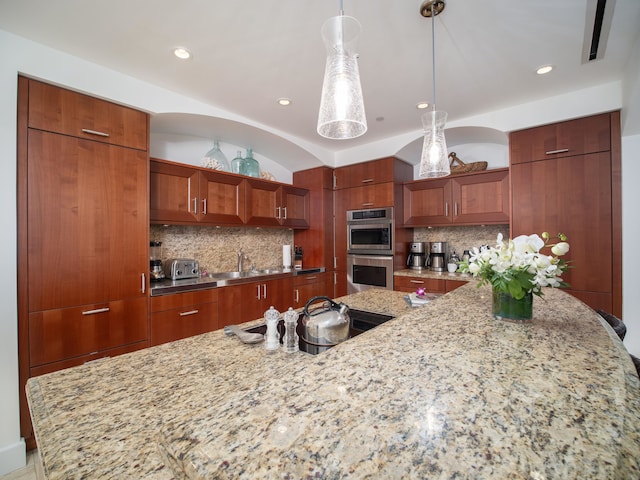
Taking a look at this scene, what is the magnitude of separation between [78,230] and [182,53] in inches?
55.7

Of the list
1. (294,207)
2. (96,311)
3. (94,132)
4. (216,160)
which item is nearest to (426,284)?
(294,207)

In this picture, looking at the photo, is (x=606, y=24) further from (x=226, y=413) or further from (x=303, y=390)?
(x=226, y=413)

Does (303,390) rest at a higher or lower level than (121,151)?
lower

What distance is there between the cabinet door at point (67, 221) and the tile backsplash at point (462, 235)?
351cm

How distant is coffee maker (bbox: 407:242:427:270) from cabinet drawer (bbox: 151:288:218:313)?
2.47 m

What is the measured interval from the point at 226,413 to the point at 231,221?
2692 mm

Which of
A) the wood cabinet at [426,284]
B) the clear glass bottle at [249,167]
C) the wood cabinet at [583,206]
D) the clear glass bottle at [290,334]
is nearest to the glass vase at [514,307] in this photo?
the clear glass bottle at [290,334]

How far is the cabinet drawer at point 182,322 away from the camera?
222 cm

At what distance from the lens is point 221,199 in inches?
114

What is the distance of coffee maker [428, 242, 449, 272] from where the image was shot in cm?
346

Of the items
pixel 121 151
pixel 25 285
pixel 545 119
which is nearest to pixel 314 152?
pixel 121 151

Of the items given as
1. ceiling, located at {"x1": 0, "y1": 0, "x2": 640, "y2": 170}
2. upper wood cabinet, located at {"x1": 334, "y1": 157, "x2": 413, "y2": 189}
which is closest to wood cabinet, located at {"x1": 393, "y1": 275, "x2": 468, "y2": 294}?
upper wood cabinet, located at {"x1": 334, "y1": 157, "x2": 413, "y2": 189}

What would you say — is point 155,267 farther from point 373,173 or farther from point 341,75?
point 373,173

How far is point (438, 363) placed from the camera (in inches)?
25.5
